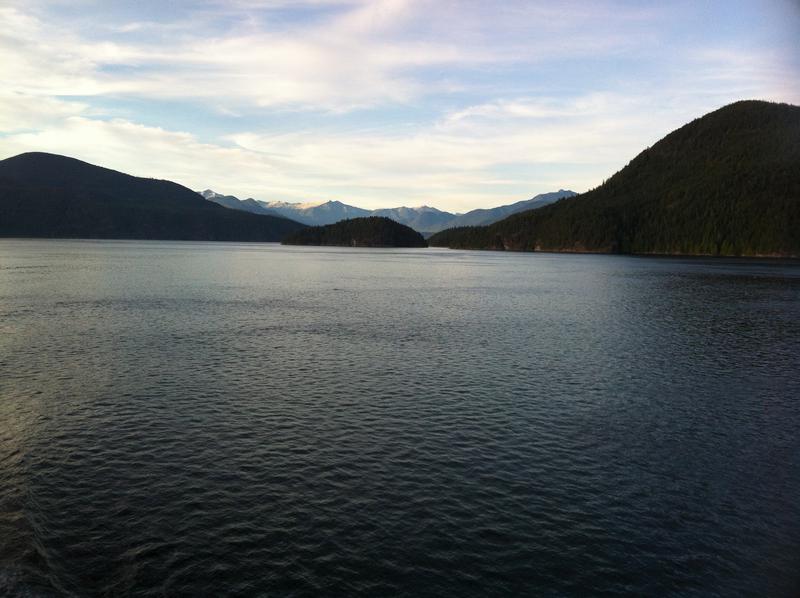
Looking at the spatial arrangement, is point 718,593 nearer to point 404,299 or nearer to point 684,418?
point 684,418

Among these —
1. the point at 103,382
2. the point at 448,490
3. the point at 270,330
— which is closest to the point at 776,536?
the point at 448,490

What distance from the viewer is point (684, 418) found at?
40.2 meters

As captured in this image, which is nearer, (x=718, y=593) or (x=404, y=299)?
(x=718, y=593)

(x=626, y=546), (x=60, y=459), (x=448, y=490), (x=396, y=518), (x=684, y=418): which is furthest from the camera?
(x=684, y=418)

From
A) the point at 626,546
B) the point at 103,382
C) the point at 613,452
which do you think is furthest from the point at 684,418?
the point at 103,382

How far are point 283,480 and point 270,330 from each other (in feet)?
145

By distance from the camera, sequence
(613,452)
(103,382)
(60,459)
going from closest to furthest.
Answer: (60,459) < (613,452) < (103,382)

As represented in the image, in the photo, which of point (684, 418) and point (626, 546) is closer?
point (626, 546)

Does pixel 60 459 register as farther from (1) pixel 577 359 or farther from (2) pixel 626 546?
(1) pixel 577 359

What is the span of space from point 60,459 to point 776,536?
37.3 meters

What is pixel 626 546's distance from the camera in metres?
23.4

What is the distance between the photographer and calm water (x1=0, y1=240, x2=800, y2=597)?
21.4m

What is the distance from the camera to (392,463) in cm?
3073

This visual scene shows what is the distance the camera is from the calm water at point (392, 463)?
21438 millimetres
